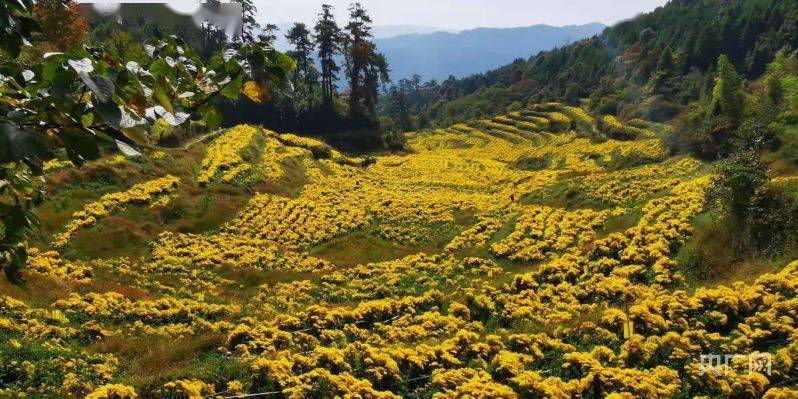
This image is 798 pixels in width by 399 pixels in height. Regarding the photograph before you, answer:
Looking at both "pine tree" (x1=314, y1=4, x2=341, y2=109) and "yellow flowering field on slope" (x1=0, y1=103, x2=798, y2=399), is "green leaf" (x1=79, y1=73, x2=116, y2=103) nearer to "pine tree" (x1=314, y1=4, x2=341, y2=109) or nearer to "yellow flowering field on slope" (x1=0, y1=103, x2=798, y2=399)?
"yellow flowering field on slope" (x1=0, y1=103, x2=798, y2=399)

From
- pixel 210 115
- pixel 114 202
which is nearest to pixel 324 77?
pixel 114 202

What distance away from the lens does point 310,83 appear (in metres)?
77.3

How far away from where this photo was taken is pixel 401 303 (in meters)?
15.1

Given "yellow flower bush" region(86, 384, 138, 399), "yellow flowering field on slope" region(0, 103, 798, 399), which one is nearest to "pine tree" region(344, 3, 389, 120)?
"yellow flowering field on slope" region(0, 103, 798, 399)

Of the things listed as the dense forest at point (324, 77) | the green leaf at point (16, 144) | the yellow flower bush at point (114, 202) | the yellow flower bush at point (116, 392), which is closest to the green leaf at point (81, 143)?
the green leaf at point (16, 144)

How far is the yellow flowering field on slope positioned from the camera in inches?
343

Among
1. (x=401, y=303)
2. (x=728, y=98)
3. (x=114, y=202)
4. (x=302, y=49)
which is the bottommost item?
(x=401, y=303)

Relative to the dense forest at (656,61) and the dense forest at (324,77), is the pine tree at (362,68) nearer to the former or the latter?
the dense forest at (324,77)

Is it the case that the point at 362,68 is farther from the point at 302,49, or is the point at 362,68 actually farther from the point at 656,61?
the point at 656,61

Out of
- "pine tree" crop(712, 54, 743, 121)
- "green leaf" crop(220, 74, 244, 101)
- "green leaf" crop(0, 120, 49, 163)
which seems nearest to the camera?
"green leaf" crop(0, 120, 49, 163)

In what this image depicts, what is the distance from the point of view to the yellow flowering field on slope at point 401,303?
28.6 ft

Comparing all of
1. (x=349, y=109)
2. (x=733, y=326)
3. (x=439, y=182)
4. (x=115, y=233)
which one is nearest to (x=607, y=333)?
(x=733, y=326)

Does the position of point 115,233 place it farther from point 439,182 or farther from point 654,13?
point 654,13

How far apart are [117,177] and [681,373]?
3150 cm
